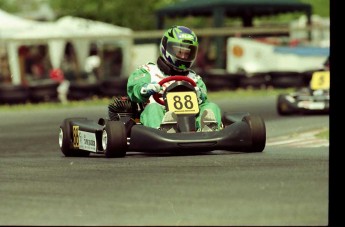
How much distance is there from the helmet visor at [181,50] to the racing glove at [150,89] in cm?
43

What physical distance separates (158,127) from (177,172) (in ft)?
6.65

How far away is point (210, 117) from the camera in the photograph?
9531 millimetres

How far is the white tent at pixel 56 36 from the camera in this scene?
24641 millimetres

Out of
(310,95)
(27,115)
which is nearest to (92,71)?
(27,115)

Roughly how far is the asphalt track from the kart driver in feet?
1.20

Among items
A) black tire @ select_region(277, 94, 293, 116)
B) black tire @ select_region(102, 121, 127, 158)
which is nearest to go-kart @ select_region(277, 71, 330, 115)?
black tire @ select_region(277, 94, 293, 116)

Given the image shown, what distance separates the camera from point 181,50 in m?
9.98

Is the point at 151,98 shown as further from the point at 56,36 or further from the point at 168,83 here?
the point at 56,36

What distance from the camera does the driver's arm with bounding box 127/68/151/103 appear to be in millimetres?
9805

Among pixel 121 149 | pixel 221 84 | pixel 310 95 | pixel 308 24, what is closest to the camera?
pixel 121 149

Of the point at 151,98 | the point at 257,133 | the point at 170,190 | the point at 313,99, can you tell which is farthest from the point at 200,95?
the point at 313,99

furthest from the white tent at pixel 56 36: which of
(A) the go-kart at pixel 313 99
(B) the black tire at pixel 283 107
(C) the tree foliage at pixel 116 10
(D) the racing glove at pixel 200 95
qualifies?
(D) the racing glove at pixel 200 95

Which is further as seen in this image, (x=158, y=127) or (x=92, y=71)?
(x=92, y=71)

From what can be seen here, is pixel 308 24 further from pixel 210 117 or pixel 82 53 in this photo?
pixel 210 117
